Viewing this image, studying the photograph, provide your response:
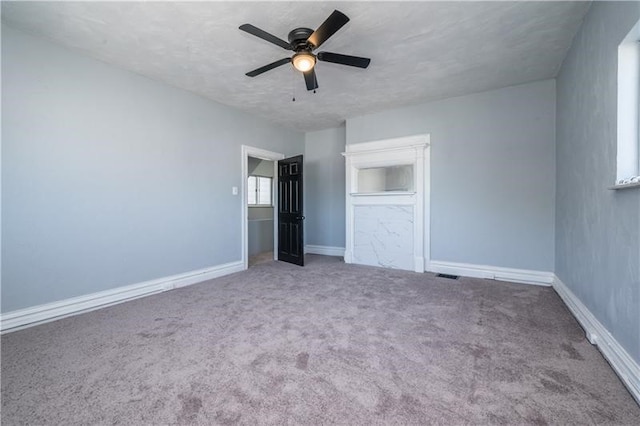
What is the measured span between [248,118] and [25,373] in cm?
409

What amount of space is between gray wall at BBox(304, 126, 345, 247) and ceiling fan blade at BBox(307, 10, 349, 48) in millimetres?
3556

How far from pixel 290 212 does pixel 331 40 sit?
317 cm

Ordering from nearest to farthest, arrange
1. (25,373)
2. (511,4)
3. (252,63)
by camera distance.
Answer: (25,373), (511,4), (252,63)

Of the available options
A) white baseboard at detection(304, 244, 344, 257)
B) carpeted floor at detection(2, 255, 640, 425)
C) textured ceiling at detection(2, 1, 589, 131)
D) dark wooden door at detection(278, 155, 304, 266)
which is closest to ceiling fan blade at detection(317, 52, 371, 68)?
textured ceiling at detection(2, 1, 589, 131)

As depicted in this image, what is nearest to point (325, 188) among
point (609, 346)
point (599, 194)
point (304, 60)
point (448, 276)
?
point (448, 276)

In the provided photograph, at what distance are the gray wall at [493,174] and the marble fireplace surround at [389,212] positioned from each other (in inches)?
7.1

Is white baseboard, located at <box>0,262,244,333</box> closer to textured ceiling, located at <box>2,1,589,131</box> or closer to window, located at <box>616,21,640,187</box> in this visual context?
textured ceiling, located at <box>2,1,589,131</box>

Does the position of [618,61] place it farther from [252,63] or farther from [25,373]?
[25,373]

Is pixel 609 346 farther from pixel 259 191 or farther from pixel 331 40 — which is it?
pixel 259 191

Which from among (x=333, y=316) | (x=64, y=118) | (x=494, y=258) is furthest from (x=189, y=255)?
(x=494, y=258)

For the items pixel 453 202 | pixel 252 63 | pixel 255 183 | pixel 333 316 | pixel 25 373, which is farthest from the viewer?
pixel 255 183

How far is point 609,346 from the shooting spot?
183 cm

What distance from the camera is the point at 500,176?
3895 millimetres

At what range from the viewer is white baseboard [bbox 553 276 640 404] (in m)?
1.53
